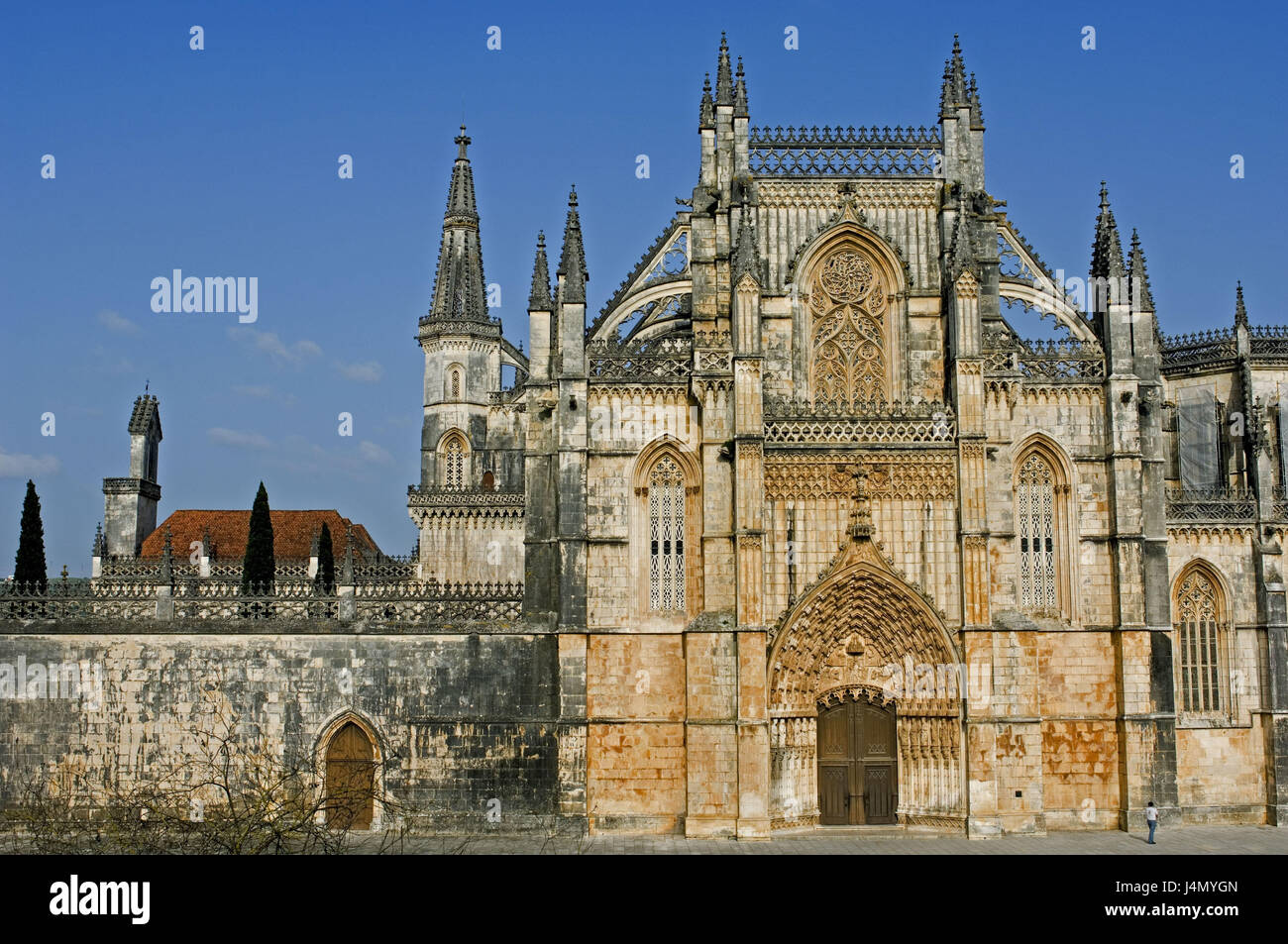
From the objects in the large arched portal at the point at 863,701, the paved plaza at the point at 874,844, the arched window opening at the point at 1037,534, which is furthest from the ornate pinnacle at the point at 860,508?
the paved plaza at the point at 874,844

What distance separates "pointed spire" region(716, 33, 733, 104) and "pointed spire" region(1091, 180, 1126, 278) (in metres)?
10.3

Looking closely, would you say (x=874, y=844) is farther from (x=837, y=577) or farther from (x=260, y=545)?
(x=260, y=545)

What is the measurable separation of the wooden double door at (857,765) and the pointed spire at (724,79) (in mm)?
16220

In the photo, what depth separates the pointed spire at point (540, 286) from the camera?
32.0m

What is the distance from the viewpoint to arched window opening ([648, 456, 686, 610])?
30.6 m

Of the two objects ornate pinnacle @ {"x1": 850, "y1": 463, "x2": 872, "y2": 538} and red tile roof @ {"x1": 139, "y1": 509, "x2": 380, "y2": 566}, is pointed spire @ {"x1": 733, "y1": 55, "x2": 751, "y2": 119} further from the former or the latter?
red tile roof @ {"x1": 139, "y1": 509, "x2": 380, "y2": 566}

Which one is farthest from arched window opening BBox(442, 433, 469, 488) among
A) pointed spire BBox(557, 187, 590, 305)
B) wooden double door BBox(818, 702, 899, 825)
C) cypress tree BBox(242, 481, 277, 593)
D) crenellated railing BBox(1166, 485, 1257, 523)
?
crenellated railing BBox(1166, 485, 1257, 523)

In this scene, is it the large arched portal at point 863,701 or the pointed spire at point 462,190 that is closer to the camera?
the large arched portal at point 863,701

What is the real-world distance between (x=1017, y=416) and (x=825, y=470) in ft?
17.3

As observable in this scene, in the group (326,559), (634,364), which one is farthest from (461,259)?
(634,364)

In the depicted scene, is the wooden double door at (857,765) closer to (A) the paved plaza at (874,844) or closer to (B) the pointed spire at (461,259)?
(A) the paved plaza at (874,844)
